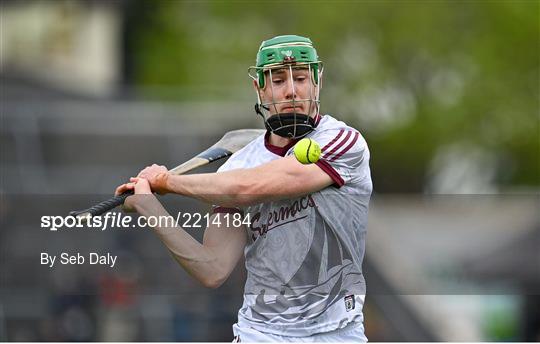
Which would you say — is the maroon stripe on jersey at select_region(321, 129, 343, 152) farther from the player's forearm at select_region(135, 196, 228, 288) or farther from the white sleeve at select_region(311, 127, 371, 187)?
the player's forearm at select_region(135, 196, 228, 288)

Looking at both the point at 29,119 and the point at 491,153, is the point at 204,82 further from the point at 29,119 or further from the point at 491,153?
the point at 29,119

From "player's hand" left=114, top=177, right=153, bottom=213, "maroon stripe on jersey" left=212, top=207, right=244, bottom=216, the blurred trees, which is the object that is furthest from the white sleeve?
the blurred trees

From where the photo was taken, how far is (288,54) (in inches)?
253

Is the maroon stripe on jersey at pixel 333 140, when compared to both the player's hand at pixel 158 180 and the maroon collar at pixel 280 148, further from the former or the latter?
the player's hand at pixel 158 180

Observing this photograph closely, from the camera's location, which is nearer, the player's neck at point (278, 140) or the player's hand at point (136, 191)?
the player's hand at point (136, 191)

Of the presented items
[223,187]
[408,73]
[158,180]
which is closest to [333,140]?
[223,187]

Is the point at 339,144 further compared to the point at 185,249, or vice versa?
the point at 185,249

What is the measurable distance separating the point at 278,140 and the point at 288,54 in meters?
0.43

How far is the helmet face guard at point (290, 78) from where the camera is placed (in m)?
6.38

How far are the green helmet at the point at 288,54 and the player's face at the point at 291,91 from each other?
39 mm

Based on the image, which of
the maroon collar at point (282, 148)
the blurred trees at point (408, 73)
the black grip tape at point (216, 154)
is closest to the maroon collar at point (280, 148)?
the maroon collar at point (282, 148)

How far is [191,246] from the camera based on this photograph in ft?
21.5

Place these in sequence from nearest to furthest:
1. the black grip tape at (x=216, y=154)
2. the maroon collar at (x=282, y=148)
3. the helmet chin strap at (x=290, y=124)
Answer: the helmet chin strap at (x=290, y=124) < the maroon collar at (x=282, y=148) < the black grip tape at (x=216, y=154)

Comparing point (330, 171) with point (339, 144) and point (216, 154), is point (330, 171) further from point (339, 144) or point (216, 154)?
point (216, 154)
